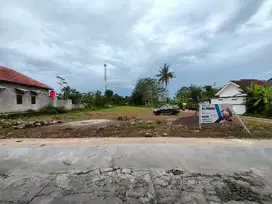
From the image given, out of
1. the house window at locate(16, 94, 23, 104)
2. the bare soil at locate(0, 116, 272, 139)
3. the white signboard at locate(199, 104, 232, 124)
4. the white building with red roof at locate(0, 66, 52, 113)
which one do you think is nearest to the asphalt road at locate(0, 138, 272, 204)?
the bare soil at locate(0, 116, 272, 139)

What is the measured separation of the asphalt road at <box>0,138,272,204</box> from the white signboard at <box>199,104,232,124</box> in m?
2.72

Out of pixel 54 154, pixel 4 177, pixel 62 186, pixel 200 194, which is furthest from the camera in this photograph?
pixel 54 154

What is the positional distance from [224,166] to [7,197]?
4.69m

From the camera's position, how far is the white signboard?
8742mm

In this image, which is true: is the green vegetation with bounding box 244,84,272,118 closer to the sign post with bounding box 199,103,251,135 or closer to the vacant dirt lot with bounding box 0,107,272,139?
the vacant dirt lot with bounding box 0,107,272,139

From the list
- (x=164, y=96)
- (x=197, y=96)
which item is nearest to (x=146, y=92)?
(x=164, y=96)

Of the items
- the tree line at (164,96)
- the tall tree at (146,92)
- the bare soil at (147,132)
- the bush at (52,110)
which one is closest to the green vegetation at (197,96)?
the tree line at (164,96)

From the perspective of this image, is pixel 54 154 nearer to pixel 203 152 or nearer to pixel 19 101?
pixel 203 152

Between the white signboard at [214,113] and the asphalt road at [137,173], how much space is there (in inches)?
107

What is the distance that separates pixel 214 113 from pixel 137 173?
20.7ft

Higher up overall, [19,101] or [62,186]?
[19,101]

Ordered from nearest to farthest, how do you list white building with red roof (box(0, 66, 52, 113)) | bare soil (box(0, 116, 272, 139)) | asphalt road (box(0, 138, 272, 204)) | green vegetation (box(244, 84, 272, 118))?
asphalt road (box(0, 138, 272, 204)) < bare soil (box(0, 116, 272, 139)) < green vegetation (box(244, 84, 272, 118)) < white building with red roof (box(0, 66, 52, 113))

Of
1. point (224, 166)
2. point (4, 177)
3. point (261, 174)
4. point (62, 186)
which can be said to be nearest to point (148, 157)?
point (224, 166)

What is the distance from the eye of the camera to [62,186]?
345 cm
